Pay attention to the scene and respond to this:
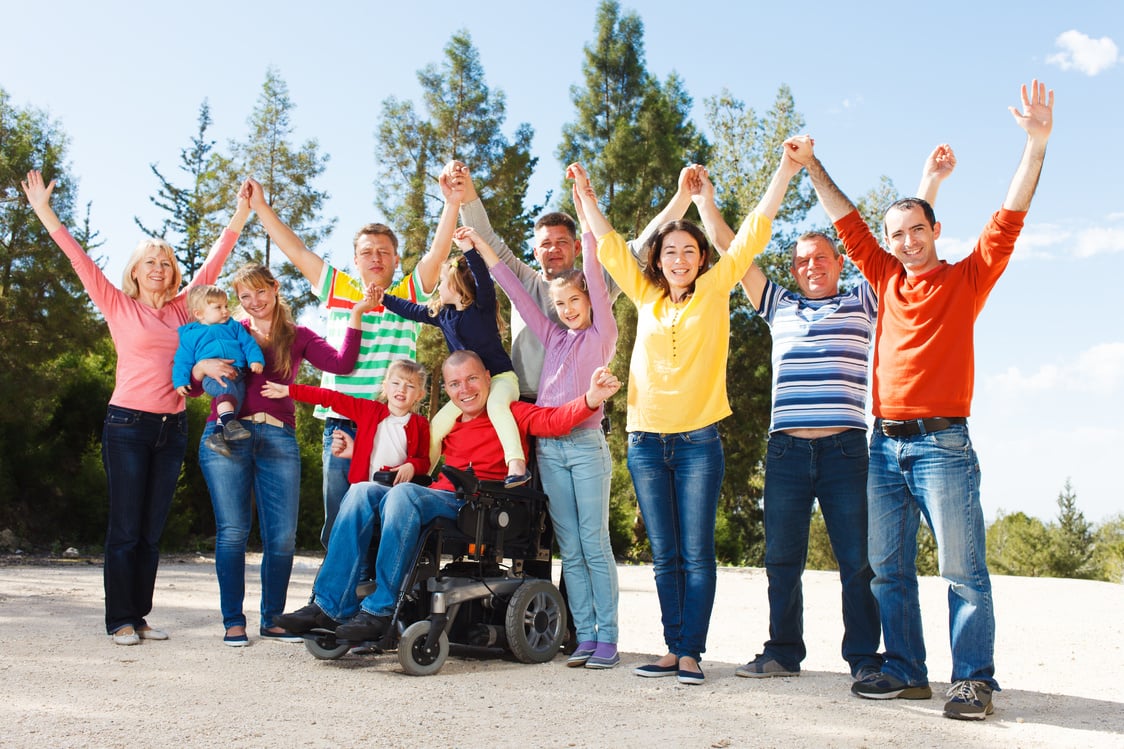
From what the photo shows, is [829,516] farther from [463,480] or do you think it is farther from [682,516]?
[463,480]

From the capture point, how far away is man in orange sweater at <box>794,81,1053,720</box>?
12.3ft

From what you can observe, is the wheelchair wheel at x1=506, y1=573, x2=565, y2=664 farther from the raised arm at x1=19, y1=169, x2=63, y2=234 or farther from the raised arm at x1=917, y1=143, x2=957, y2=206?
the raised arm at x1=19, y1=169, x2=63, y2=234

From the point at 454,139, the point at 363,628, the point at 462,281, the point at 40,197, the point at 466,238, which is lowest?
the point at 363,628

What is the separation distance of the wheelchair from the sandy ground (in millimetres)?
114

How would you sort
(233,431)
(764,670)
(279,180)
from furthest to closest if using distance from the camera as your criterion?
1. (279,180)
2. (233,431)
3. (764,670)

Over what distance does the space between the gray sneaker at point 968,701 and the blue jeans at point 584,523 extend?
1.50 m

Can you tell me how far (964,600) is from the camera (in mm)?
3791

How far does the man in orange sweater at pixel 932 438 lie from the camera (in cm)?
375

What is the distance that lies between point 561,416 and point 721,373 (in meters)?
0.73

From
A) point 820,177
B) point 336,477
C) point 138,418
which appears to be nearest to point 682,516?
point 820,177

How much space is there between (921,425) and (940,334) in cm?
36

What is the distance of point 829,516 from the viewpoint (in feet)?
14.0

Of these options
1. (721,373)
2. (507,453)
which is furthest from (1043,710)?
(507,453)

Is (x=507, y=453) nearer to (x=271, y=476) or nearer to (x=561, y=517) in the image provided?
(x=561, y=517)
